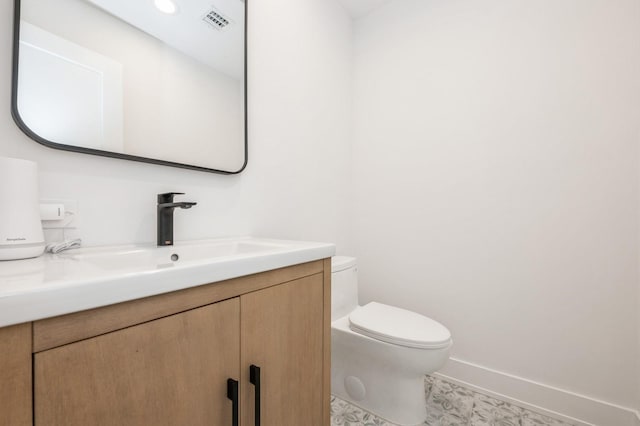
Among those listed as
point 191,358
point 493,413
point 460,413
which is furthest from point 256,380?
point 493,413

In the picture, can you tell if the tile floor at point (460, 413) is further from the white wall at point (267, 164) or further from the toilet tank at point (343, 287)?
the white wall at point (267, 164)

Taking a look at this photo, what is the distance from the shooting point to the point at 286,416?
750mm

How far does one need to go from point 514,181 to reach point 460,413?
118 cm

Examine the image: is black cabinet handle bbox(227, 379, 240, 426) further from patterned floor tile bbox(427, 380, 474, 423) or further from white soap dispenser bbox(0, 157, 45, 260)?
patterned floor tile bbox(427, 380, 474, 423)

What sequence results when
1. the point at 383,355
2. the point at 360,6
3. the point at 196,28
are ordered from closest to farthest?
the point at 196,28
the point at 383,355
the point at 360,6

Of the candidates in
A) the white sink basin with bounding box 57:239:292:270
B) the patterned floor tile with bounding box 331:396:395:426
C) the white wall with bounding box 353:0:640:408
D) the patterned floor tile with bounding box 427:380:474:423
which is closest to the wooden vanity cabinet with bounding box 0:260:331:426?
the white sink basin with bounding box 57:239:292:270

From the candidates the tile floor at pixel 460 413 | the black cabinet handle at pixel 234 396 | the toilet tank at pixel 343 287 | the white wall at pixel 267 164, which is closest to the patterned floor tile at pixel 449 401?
the tile floor at pixel 460 413

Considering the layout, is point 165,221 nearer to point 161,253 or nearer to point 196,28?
point 161,253

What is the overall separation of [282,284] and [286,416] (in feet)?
1.19

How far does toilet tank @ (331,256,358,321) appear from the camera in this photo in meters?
1.42

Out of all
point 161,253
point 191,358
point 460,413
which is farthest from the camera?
point 460,413

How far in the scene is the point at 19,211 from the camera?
0.62m

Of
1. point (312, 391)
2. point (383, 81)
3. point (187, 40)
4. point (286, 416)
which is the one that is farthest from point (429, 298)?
point (187, 40)

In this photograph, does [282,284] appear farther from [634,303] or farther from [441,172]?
[634,303]
